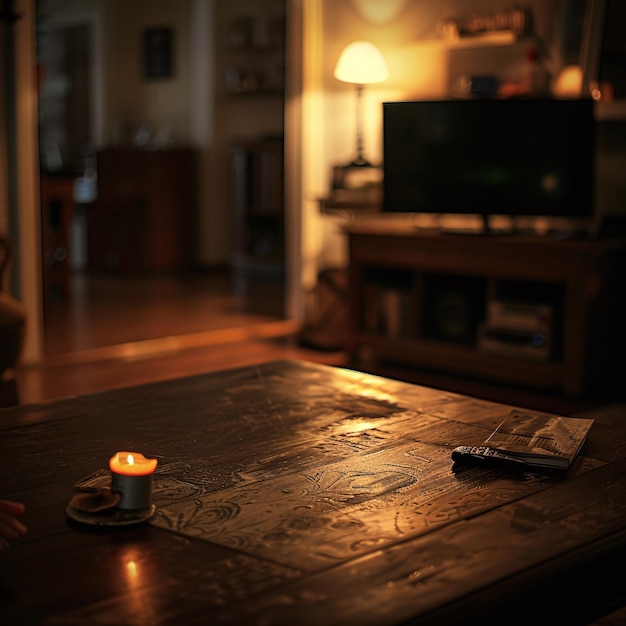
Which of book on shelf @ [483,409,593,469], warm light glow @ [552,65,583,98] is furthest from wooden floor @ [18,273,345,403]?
book on shelf @ [483,409,593,469]

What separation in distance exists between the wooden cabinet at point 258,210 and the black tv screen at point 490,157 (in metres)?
2.91

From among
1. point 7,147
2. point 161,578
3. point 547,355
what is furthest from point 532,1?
point 161,578

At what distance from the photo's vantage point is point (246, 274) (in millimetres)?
7684

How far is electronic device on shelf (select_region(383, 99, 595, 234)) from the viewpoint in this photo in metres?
4.07

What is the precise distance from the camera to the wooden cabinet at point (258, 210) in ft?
24.5

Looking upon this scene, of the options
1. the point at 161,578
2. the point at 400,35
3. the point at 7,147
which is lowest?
the point at 161,578

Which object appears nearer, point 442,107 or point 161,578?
point 161,578

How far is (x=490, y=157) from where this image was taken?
13.9ft

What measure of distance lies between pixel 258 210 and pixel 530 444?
19.6 feet

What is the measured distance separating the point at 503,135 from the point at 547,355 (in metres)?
0.94

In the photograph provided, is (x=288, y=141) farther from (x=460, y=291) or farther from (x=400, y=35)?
(x=460, y=291)

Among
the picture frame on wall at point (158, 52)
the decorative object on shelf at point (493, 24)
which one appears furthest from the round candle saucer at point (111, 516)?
the picture frame on wall at point (158, 52)

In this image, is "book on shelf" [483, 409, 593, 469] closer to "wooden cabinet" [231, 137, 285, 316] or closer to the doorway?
the doorway

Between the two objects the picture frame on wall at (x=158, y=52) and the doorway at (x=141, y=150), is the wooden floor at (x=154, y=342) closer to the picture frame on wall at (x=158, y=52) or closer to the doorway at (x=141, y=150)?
the doorway at (x=141, y=150)
